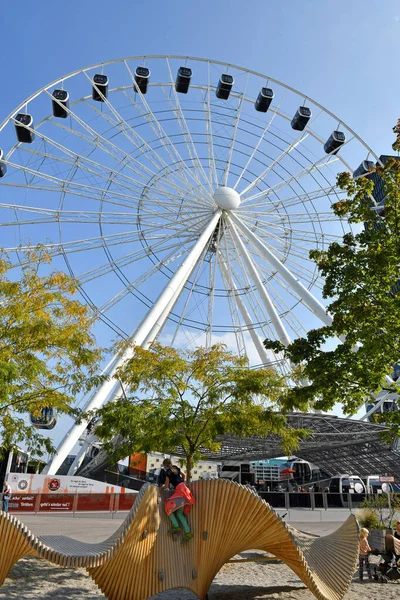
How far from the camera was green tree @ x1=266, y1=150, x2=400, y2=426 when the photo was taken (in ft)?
35.3

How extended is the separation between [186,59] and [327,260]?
21.2m

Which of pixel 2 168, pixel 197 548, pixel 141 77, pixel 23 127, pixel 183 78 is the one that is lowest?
pixel 197 548

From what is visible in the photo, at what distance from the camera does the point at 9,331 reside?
36.8ft

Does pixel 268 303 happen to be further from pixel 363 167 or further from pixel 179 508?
pixel 179 508

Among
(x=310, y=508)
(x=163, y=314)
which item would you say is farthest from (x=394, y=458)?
(x=163, y=314)

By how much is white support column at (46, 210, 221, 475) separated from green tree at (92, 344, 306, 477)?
99.7 inches

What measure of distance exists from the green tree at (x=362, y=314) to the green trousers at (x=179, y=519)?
5.03m

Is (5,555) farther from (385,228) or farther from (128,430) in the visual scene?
(385,228)

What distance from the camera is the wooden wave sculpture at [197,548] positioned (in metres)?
6.86

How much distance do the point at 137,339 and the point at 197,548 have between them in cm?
1358

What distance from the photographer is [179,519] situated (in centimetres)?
747

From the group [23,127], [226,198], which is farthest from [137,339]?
[23,127]

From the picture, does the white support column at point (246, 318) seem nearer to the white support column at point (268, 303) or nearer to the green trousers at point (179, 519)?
the white support column at point (268, 303)

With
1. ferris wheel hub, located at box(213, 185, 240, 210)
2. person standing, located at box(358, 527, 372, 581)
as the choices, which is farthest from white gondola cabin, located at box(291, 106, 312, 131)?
person standing, located at box(358, 527, 372, 581)
